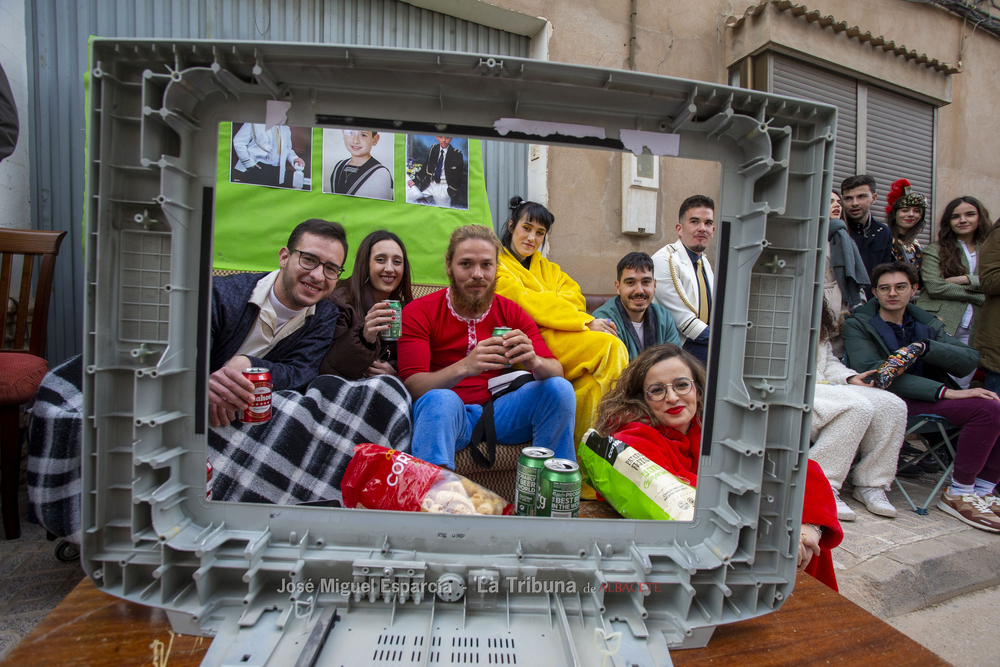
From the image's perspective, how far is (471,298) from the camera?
2.46m

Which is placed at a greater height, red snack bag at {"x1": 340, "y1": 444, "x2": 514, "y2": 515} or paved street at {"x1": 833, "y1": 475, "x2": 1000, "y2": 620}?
red snack bag at {"x1": 340, "y1": 444, "x2": 514, "y2": 515}

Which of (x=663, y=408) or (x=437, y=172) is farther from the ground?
(x=437, y=172)

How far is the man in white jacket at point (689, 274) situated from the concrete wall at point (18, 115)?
13.2 ft

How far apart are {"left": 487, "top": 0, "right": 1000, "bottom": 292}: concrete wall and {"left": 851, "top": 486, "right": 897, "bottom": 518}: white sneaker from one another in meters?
2.38

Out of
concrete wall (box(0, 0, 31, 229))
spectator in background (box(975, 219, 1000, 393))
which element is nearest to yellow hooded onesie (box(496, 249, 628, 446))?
spectator in background (box(975, 219, 1000, 393))


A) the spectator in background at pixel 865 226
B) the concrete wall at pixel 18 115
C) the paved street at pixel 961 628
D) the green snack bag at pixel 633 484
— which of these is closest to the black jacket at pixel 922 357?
the spectator in background at pixel 865 226

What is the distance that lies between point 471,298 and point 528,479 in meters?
1.20

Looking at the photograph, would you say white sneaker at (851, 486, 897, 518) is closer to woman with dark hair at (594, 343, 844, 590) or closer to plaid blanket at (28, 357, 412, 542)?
woman with dark hair at (594, 343, 844, 590)

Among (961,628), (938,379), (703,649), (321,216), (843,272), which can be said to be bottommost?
(961,628)

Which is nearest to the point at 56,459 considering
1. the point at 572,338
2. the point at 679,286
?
the point at 572,338

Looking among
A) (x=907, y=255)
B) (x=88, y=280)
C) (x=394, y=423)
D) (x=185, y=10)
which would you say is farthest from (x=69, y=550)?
(x=907, y=255)

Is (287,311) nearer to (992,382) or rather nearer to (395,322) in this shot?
(395,322)

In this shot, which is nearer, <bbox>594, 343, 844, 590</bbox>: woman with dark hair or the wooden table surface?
the wooden table surface

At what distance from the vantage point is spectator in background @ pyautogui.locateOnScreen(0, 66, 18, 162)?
233 cm
